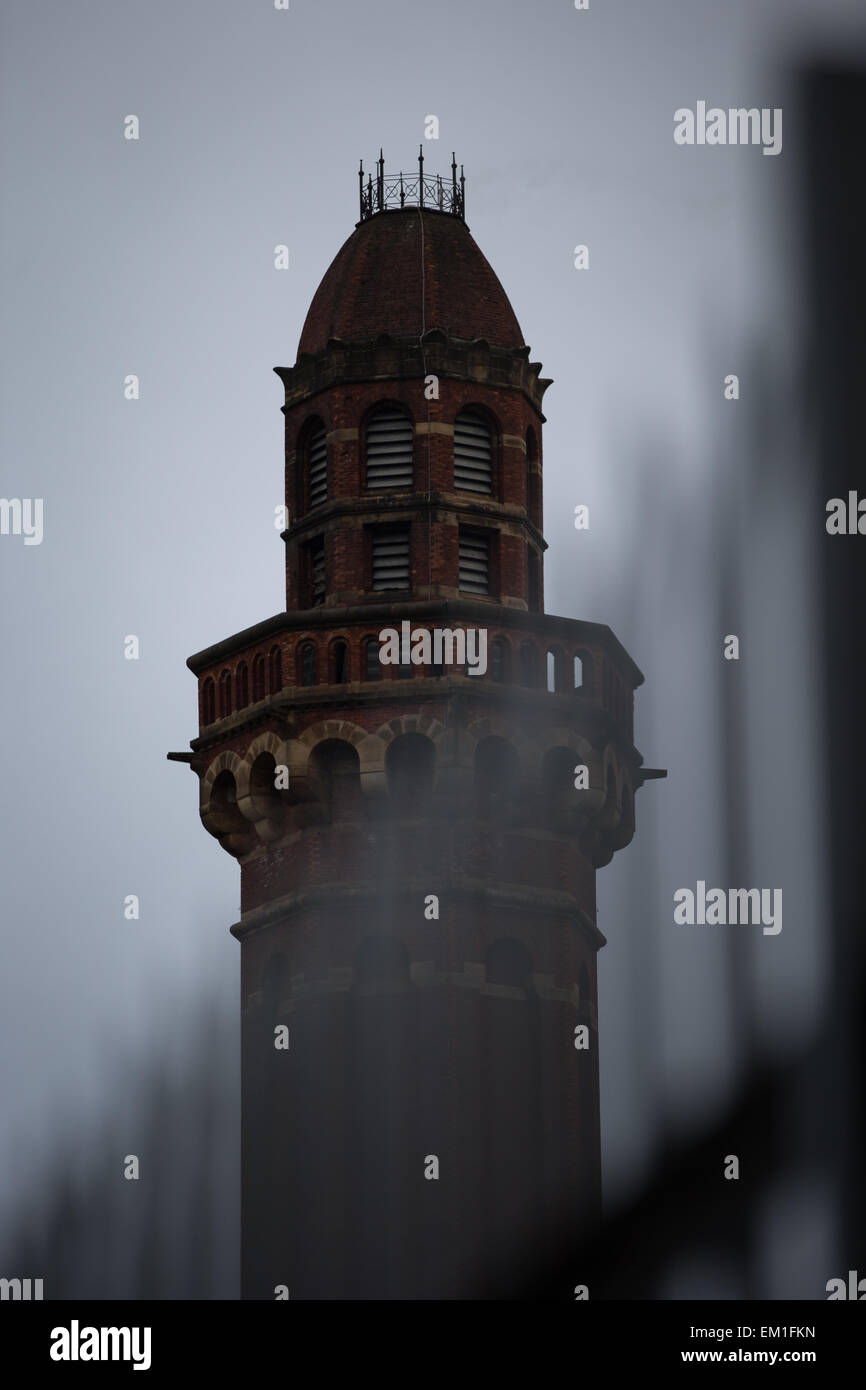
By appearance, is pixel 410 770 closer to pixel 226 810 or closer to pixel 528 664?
pixel 528 664

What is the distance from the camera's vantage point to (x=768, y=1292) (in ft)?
217

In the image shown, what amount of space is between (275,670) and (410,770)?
306 cm

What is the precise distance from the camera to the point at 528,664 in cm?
7444

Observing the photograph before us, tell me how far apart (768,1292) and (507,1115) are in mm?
8374

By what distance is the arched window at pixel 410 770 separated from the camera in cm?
7419

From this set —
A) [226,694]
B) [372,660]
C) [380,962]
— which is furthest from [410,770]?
[226,694]

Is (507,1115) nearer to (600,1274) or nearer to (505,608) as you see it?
(600,1274)

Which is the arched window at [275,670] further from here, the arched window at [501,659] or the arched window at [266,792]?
the arched window at [501,659]

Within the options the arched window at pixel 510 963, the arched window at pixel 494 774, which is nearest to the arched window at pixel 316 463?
the arched window at pixel 494 774

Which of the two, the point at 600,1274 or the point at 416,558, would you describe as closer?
the point at 600,1274

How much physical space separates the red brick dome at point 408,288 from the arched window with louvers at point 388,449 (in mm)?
1654
